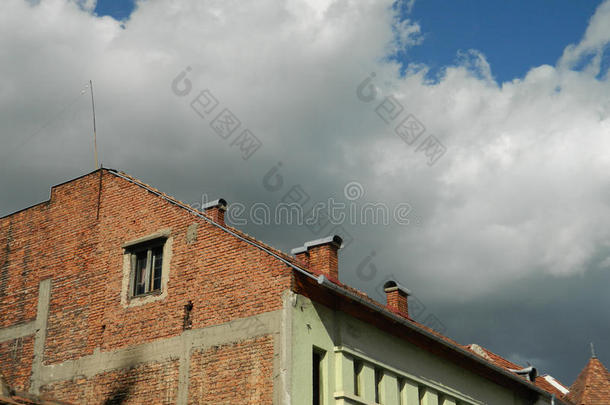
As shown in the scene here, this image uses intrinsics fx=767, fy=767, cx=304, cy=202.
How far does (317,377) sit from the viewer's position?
16.0m

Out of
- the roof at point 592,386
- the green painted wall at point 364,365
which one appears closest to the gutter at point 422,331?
the green painted wall at point 364,365

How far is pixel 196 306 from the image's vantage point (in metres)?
16.8

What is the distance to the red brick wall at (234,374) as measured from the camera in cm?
1509

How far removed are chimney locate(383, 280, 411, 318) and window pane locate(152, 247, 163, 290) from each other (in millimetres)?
7813

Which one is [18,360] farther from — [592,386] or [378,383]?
[592,386]

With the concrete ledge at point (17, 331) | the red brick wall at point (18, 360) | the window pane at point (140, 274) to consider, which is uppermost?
the window pane at point (140, 274)

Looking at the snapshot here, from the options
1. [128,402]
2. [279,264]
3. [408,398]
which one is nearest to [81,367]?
[128,402]

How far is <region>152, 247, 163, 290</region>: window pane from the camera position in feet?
58.9

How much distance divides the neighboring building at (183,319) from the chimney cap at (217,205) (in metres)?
0.06

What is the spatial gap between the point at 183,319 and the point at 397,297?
27.1ft

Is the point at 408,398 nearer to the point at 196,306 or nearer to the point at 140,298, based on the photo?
the point at 196,306

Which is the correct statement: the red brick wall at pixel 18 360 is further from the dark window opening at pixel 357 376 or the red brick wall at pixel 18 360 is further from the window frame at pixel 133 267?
the dark window opening at pixel 357 376

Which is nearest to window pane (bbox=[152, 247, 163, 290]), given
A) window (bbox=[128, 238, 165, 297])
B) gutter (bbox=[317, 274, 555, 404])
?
window (bbox=[128, 238, 165, 297])

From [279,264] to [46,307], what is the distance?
7105mm
